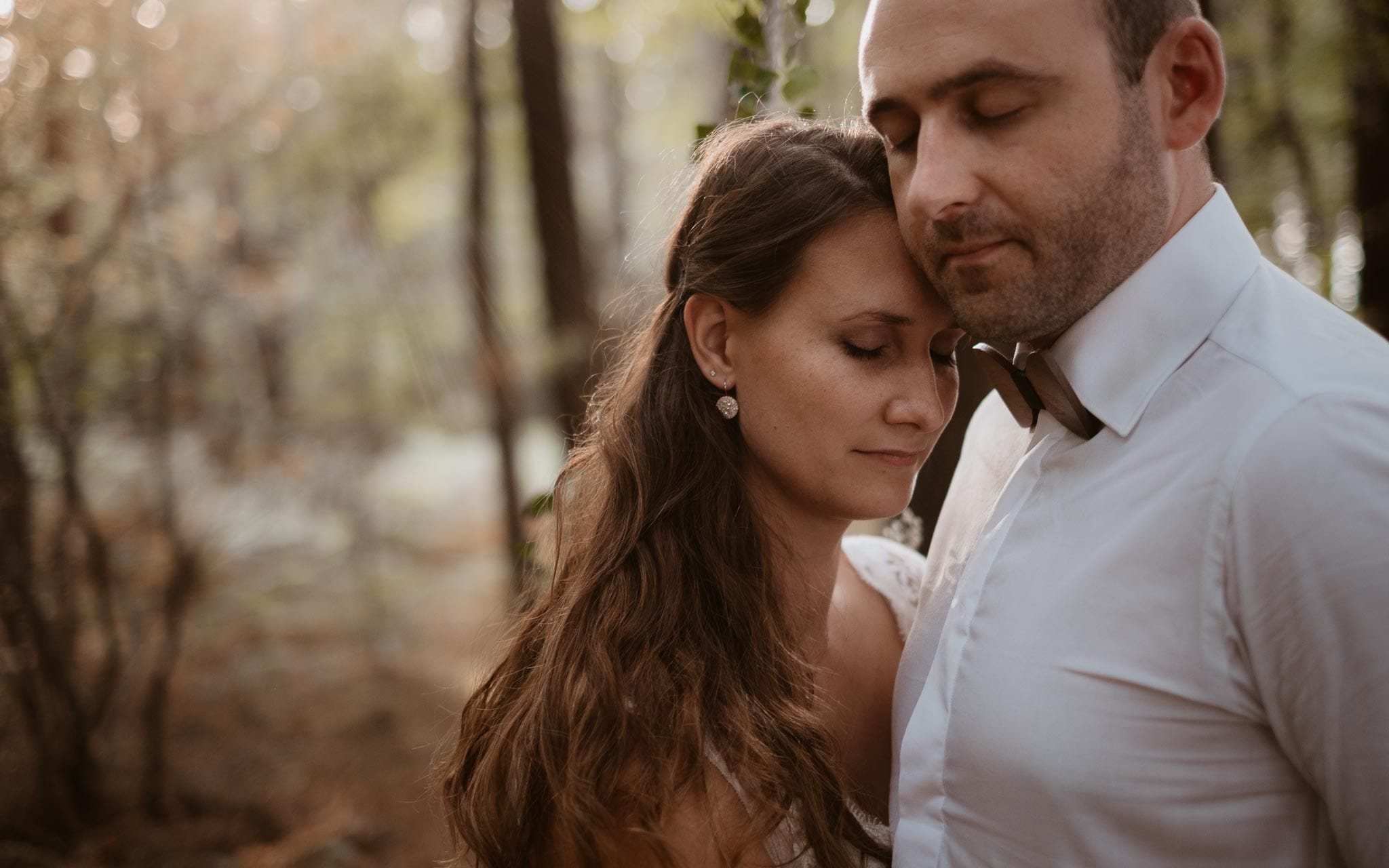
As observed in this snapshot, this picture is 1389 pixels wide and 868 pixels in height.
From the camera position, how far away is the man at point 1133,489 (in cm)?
131

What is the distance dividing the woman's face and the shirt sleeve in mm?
760

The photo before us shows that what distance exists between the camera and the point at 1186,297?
158cm

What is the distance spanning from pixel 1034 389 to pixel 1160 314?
0.92ft

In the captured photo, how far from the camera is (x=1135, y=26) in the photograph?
5.15 feet

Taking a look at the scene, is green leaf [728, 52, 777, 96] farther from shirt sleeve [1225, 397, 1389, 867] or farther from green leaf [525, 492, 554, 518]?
shirt sleeve [1225, 397, 1389, 867]

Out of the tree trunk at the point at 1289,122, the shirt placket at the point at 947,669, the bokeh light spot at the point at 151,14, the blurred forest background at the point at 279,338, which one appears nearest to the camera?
the shirt placket at the point at 947,669

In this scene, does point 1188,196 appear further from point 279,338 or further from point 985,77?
point 279,338

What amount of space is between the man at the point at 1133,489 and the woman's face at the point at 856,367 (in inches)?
8.0

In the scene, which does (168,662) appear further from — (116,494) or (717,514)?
(717,514)

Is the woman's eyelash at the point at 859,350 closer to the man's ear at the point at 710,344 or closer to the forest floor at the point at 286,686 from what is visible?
the man's ear at the point at 710,344

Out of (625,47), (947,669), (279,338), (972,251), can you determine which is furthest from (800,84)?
(625,47)

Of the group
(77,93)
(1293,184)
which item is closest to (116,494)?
(77,93)

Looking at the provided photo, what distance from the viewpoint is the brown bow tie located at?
167 cm

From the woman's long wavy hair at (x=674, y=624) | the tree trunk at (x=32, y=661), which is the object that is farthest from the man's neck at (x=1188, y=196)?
the tree trunk at (x=32, y=661)
